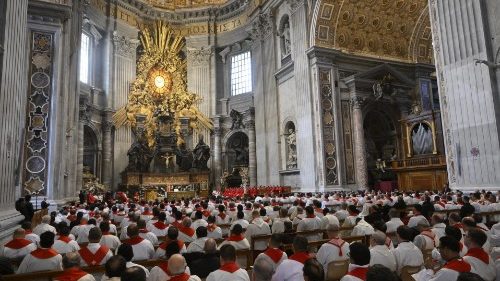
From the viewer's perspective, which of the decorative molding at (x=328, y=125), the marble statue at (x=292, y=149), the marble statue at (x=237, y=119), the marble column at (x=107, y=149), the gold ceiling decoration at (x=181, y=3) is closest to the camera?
the decorative molding at (x=328, y=125)

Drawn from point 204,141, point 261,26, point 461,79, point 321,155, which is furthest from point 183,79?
point 461,79

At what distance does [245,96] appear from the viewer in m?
23.6

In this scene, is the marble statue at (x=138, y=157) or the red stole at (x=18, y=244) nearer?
the red stole at (x=18, y=244)

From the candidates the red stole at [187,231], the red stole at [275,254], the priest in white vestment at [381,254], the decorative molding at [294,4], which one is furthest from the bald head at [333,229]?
the decorative molding at [294,4]

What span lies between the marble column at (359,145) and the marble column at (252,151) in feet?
22.1

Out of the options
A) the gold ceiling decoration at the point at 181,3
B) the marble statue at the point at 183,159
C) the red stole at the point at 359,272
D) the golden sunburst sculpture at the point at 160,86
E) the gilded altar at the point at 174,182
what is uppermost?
the gold ceiling decoration at the point at 181,3

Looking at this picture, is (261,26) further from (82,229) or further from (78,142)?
(82,229)

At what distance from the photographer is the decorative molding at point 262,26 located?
20391 mm

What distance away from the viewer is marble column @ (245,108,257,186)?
854 inches

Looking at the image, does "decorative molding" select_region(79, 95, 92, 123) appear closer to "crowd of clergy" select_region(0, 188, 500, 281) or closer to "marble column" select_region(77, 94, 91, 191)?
"marble column" select_region(77, 94, 91, 191)

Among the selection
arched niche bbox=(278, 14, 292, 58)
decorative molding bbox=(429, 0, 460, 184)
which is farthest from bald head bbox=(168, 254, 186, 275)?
arched niche bbox=(278, 14, 292, 58)

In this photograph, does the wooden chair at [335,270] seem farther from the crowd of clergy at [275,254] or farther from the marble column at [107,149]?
the marble column at [107,149]

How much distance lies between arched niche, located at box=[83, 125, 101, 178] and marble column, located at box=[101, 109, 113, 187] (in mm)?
306

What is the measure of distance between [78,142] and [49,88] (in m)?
8.30
